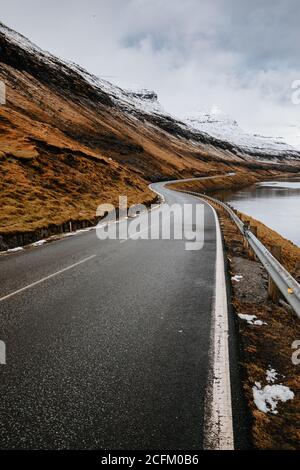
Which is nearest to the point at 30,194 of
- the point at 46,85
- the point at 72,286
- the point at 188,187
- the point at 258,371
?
the point at 72,286

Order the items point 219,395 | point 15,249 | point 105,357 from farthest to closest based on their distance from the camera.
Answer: point 15,249
point 105,357
point 219,395

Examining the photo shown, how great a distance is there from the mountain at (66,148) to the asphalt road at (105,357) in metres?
6.95

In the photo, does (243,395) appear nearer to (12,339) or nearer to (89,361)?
(89,361)

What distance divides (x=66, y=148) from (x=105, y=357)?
30.1 metres

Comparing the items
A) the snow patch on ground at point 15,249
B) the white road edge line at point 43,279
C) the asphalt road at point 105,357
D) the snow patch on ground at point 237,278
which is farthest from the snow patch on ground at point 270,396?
the snow patch on ground at point 15,249

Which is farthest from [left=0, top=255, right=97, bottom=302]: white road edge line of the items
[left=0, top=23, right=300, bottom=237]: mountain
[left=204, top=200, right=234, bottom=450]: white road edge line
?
[left=0, top=23, right=300, bottom=237]: mountain

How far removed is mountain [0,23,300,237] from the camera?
63.9 feet

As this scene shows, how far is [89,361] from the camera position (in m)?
3.86

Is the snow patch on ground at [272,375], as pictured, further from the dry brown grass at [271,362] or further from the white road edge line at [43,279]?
the white road edge line at [43,279]

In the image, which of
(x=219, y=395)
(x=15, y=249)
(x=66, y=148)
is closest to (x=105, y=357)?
(x=219, y=395)

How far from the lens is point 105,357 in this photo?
3.95m

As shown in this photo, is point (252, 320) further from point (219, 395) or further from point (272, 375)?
point (219, 395)

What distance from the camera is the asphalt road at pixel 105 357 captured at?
276 centimetres

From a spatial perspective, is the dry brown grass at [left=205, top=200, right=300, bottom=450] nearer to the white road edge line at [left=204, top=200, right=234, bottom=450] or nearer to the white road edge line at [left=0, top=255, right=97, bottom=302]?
the white road edge line at [left=204, top=200, right=234, bottom=450]
